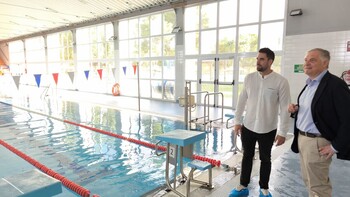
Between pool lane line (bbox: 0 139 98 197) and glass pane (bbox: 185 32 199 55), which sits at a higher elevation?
→ glass pane (bbox: 185 32 199 55)

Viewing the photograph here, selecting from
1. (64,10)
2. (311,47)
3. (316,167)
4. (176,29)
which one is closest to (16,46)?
(64,10)

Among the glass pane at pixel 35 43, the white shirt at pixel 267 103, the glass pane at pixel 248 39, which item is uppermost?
the glass pane at pixel 35 43

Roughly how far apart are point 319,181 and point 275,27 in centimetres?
691

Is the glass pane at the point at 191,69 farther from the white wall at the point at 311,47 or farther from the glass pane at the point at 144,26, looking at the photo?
the white wall at the point at 311,47

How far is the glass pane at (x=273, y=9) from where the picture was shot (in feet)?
24.7

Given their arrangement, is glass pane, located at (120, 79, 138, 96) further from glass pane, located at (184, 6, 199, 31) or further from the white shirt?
the white shirt

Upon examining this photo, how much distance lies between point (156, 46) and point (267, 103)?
369 inches

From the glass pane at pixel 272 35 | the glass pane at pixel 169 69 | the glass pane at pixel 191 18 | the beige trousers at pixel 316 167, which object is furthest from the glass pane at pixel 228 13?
the beige trousers at pixel 316 167

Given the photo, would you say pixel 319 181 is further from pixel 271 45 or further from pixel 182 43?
pixel 182 43

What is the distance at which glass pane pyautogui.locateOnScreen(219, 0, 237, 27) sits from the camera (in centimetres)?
860

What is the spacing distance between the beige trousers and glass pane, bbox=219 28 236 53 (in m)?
7.19

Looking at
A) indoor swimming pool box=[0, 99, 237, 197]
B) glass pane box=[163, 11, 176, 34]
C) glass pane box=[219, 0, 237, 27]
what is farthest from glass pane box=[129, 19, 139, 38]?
indoor swimming pool box=[0, 99, 237, 197]

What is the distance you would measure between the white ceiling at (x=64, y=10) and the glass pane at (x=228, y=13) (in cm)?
208

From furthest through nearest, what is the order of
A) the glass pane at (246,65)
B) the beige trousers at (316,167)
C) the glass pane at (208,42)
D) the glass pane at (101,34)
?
1. the glass pane at (101,34)
2. the glass pane at (208,42)
3. the glass pane at (246,65)
4. the beige trousers at (316,167)
